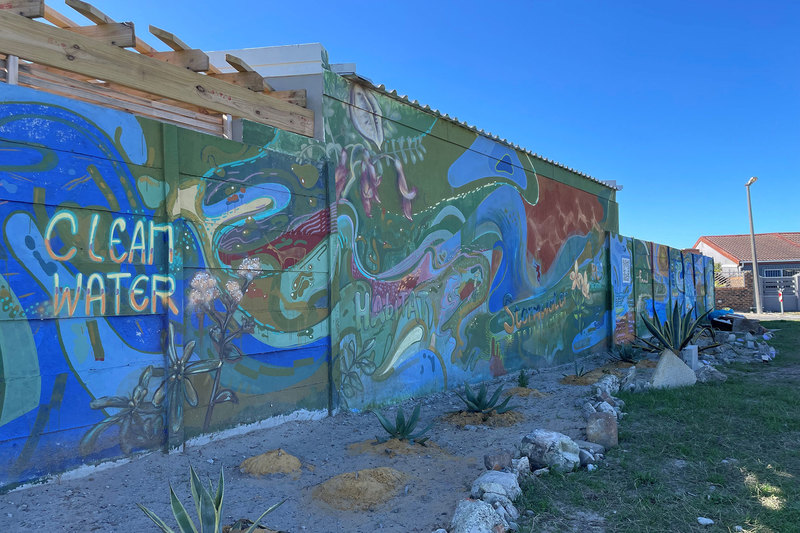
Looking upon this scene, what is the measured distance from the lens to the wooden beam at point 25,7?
3600 mm

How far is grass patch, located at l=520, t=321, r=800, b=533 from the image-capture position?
131 inches

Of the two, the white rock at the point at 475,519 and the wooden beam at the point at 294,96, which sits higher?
the wooden beam at the point at 294,96

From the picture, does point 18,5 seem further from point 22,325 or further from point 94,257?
point 22,325

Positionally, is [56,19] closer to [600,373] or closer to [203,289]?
[203,289]

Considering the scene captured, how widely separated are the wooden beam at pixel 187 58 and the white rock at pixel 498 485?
3974 millimetres

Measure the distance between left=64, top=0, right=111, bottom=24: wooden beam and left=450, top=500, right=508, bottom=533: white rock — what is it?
168 inches

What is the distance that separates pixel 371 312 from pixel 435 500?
286cm

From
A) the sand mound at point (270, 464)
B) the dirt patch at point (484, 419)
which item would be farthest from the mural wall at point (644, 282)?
the sand mound at point (270, 464)

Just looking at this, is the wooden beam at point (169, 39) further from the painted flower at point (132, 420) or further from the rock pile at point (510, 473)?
the rock pile at point (510, 473)

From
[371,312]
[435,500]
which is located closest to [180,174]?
[371,312]

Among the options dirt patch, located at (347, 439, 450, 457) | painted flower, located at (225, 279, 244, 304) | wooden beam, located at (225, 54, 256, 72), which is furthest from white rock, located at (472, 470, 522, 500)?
wooden beam, located at (225, 54, 256, 72)

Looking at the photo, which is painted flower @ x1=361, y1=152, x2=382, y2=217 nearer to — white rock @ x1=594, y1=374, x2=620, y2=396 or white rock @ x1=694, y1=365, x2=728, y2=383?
white rock @ x1=594, y1=374, x2=620, y2=396

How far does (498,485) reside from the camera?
11.3ft

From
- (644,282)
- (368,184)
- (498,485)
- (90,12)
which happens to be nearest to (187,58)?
(90,12)
